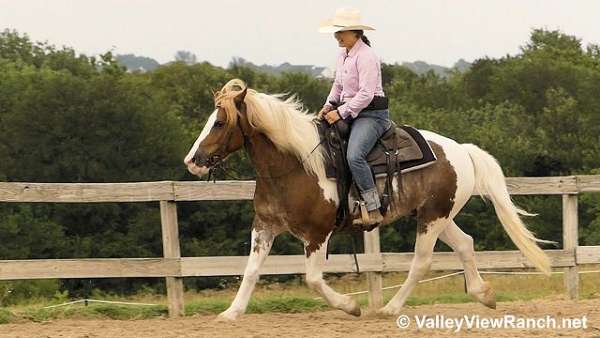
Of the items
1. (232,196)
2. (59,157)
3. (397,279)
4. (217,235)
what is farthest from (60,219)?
(232,196)

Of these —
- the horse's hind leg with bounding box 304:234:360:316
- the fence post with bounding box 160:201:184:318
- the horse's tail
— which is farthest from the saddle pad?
the fence post with bounding box 160:201:184:318

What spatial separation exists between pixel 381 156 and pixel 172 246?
2.20 m

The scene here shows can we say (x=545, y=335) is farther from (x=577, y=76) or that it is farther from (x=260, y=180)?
(x=577, y=76)

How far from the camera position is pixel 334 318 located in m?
8.36

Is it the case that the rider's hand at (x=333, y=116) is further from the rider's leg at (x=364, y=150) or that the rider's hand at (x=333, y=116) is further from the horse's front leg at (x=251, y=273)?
the horse's front leg at (x=251, y=273)

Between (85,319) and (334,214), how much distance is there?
2.49 metres

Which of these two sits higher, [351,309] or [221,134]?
[221,134]

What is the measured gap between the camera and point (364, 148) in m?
7.92

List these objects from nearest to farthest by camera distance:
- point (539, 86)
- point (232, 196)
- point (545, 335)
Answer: point (545, 335) < point (232, 196) < point (539, 86)

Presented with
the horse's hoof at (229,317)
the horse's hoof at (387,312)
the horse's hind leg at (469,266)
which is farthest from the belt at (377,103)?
the horse's hoof at (229,317)

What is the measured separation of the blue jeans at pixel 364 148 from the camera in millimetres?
7844

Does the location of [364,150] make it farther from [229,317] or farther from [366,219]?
[229,317]

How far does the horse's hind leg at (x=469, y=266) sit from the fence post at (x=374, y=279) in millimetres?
977

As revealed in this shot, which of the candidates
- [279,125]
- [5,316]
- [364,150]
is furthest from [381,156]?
[5,316]
